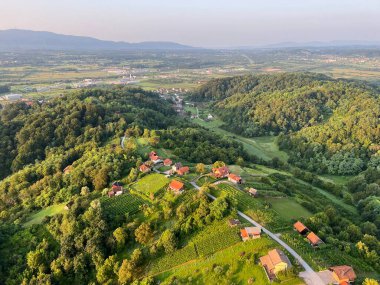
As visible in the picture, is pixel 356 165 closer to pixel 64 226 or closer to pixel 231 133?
pixel 231 133

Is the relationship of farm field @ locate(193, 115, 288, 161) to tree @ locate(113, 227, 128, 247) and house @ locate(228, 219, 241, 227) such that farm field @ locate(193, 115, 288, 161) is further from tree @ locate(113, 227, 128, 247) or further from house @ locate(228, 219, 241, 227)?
tree @ locate(113, 227, 128, 247)

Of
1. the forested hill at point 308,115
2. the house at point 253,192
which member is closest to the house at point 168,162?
the house at point 253,192

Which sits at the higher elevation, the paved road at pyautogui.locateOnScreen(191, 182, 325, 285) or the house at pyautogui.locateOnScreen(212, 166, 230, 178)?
the house at pyautogui.locateOnScreen(212, 166, 230, 178)

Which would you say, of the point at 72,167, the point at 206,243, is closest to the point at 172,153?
the point at 72,167

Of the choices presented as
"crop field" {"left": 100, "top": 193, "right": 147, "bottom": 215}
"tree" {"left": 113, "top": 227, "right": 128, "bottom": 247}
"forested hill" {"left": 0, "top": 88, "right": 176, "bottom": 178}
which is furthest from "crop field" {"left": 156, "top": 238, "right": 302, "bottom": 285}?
"forested hill" {"left": 0, "top": 88, "right": 176, "bottom": 178}

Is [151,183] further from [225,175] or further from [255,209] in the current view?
[255,209]

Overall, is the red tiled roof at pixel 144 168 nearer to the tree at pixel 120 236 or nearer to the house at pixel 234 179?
the house at pixel 234 179
